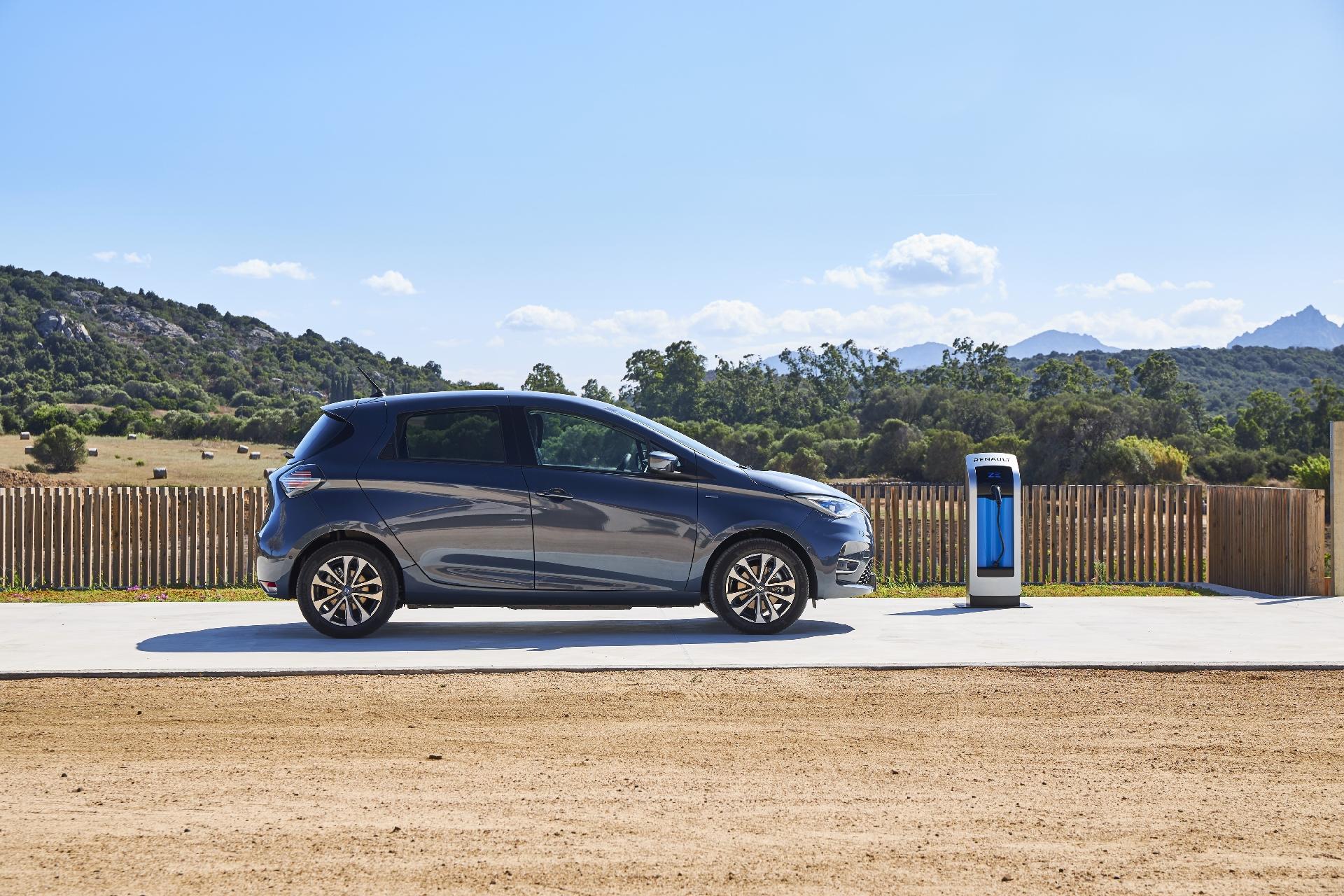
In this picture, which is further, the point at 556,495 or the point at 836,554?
the point at 836,554

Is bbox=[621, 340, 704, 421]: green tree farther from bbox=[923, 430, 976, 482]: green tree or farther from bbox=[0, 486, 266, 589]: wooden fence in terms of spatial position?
bbox=[0, 486, 266, 589]: wooden fence

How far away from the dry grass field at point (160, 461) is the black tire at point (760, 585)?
39.5m

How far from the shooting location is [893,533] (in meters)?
15.4

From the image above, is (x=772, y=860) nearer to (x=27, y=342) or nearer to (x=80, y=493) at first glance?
(x=80, y=493)

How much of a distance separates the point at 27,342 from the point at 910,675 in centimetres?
9429

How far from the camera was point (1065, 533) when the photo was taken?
50.2 feet

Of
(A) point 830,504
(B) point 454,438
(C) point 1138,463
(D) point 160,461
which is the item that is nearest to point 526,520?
(B) point 454,438

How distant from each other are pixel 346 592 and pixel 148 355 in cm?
9334

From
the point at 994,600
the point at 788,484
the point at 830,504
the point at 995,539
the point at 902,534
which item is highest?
the point at 788,484

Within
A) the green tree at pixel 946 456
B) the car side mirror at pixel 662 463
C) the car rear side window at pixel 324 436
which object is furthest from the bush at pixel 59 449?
the car side mirror at pixel 662 463

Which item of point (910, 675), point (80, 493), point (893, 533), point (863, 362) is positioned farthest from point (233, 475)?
point (863, 362)

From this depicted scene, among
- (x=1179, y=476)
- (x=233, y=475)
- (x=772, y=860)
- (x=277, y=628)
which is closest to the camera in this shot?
(x=772, y=860)

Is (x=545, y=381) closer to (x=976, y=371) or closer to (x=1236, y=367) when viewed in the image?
(x=976, y=371)

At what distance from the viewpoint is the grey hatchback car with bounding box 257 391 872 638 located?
999 cm
